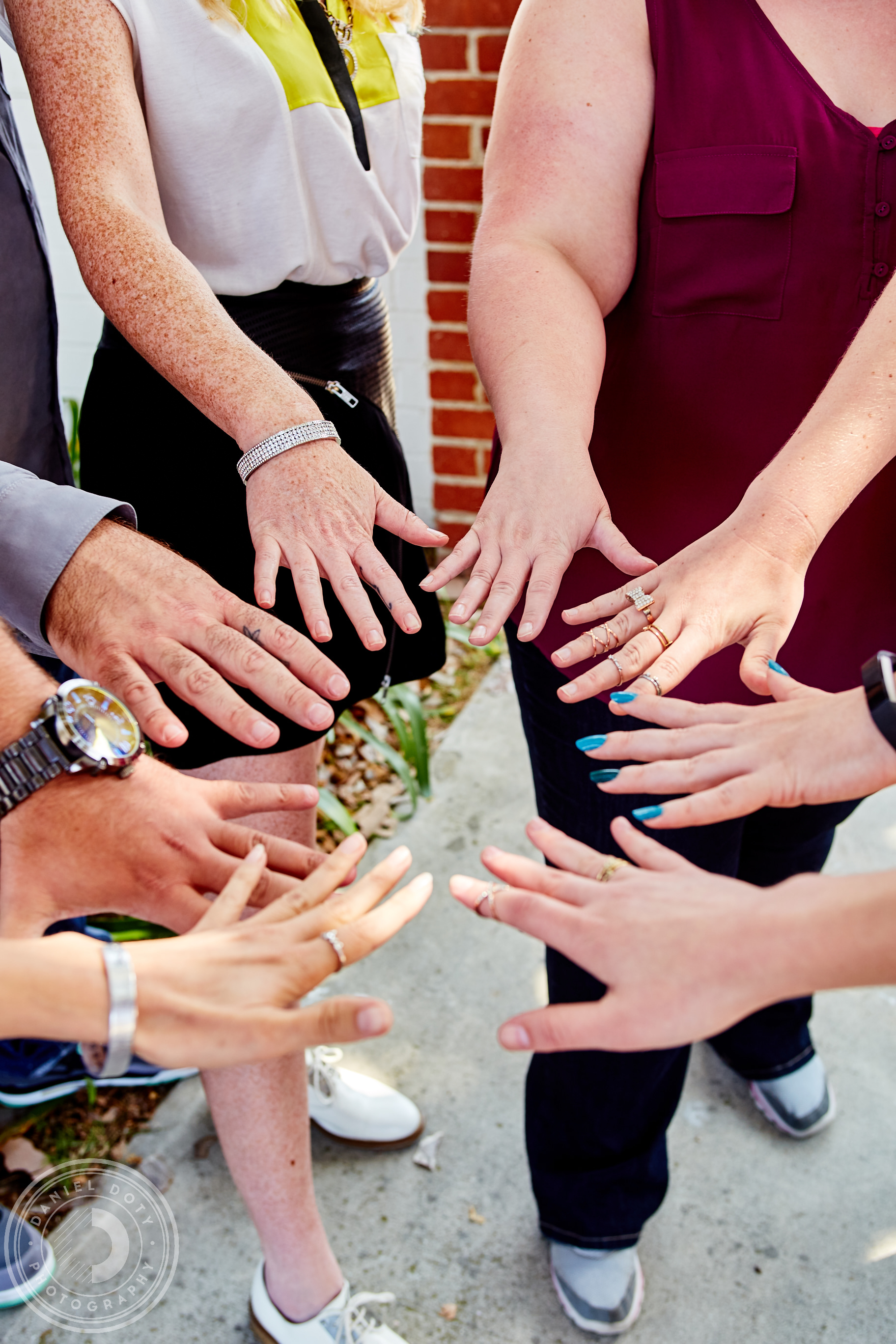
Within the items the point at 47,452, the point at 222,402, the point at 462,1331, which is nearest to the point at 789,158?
the point at 222,402

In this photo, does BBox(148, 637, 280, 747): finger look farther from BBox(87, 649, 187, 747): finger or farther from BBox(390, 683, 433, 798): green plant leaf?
BBox(390, 683, 433, 798): green plant leaf

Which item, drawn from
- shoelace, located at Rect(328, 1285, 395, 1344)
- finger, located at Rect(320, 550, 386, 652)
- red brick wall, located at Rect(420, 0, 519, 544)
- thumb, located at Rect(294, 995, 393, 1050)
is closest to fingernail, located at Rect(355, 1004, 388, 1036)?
thumb, located at Rect(294, 995, 393, 1050)

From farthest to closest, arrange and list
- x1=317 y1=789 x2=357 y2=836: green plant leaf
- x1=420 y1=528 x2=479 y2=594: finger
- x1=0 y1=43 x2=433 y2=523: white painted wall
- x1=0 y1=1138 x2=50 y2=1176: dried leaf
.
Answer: x1=0 y1=43 x2=433 y2=523: white painted wall → x1=317 y1=789 x2=357 y2=836: green plant leaf → x1=0 y1=1138 x2=50 y2=1176: dried leaf → x1=420 y1=528 x2=479 y2=594: finger

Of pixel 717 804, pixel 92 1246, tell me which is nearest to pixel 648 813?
pixel 717 804

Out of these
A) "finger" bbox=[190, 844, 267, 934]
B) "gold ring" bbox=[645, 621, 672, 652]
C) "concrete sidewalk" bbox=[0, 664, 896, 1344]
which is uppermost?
"gold ring" bbox=[645, 621, 672, 652]

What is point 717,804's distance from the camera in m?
0.98

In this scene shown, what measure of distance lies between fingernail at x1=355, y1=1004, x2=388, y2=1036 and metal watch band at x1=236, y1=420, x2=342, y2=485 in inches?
27.4

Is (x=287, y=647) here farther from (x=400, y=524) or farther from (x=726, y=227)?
(x=726, y=227)

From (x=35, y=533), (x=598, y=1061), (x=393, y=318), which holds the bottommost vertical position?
(x=598, y=1061)

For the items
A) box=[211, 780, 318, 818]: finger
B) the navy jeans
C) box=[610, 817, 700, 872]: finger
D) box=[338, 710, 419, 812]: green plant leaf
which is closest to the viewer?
box=[610, 817, 700, 872]: finger

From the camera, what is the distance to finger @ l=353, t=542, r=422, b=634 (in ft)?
4.07

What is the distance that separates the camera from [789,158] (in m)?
1.26

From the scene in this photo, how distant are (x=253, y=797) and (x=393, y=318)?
9.37 ft

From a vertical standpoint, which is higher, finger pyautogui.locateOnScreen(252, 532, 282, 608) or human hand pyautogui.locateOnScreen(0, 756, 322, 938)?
finger pyautogui.locateOnScreen(252, 532, 282, 608)
